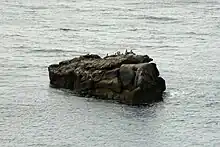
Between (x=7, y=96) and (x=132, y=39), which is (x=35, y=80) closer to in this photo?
(x=7, y=96)

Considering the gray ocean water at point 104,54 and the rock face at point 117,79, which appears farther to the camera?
the rock face at point 117,79

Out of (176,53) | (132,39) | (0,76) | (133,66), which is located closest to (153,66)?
(133,66)

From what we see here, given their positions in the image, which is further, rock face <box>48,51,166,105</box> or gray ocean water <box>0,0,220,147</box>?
rock face <box>48,51,166,105</box>

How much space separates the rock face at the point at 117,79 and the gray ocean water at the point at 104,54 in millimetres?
478

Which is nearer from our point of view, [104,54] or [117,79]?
[117,79]

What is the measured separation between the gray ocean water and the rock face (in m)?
0.48

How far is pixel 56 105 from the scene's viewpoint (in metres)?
33.9

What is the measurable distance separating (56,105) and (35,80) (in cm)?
451

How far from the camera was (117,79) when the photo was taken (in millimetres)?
33500

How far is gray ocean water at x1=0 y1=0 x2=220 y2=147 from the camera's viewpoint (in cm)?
3012

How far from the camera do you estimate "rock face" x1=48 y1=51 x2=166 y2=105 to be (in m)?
33.3

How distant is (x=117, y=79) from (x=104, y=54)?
Answer: 11.1 metres

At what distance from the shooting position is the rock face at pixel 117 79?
3334 centimetres

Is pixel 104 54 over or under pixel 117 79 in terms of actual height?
under
